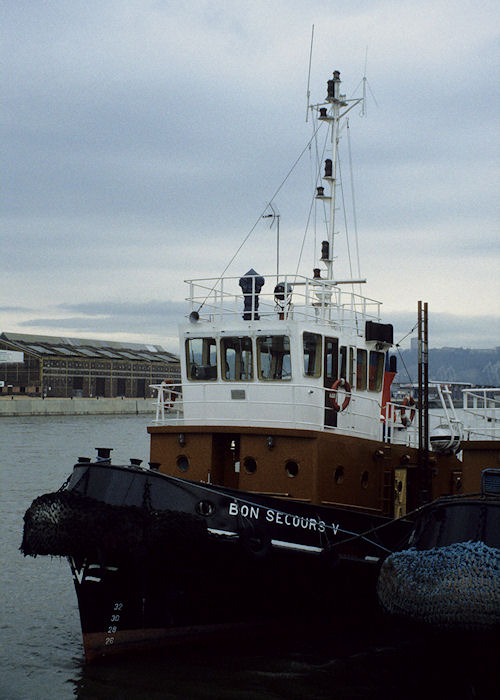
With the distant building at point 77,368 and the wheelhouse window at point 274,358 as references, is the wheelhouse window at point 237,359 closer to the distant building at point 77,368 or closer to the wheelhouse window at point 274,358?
the wheelhouse window at point 274,358

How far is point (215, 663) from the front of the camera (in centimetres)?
1261

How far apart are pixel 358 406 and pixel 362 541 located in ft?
10.3

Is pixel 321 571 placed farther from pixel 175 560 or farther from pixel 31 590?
pixel 31 590

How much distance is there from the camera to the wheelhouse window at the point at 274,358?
47.4 feet

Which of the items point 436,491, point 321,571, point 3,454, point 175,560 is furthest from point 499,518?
point 3,454

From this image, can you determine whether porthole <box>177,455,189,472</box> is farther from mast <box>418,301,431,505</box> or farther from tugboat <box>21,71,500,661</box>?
mast <box>418,301,431,505</box>

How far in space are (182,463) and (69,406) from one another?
71820 millimetres

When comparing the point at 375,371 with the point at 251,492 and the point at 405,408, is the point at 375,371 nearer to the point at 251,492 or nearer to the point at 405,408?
the point at 405,408

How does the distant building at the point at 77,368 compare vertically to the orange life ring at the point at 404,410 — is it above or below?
above

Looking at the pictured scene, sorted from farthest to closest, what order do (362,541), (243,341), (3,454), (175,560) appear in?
1. (3,454)
2. (243,341)
3. (362,541)
4. (175,560)

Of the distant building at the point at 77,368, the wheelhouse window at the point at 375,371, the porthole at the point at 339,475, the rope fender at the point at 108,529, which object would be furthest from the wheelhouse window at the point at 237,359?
the distant building at the point at 77,368

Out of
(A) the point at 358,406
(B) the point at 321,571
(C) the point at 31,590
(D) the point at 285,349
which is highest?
(D) the point at 285,349

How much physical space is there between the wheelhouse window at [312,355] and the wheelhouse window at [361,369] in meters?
1.50

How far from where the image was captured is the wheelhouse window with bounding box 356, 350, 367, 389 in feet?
52.4
